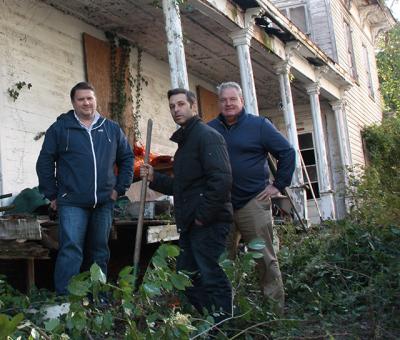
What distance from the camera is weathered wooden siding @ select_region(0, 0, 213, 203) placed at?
7836 millimetres

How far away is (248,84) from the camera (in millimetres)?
9953

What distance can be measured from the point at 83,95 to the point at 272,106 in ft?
41.0

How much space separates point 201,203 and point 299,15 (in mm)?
14752

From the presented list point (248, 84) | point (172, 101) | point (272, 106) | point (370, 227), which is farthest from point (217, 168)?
point (272, 106)

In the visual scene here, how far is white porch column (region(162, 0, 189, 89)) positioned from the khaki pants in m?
3.11

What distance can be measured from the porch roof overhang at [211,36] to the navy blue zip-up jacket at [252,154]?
12.1ft

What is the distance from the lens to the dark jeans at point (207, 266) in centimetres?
430

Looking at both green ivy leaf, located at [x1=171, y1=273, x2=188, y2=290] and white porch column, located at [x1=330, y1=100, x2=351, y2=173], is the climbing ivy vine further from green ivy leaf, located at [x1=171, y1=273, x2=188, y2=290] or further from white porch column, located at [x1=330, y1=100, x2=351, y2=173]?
white porch column, located at [x1=330, y1=100, x2=351, y2=173]

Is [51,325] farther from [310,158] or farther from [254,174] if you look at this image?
[310,158]

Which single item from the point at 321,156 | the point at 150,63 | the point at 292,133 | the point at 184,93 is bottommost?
the point at 184,93

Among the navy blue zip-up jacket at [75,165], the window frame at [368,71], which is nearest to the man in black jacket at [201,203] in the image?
the navy blue zip-up jacket at [75,165]

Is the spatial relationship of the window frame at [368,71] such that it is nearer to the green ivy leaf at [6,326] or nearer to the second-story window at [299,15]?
the second-story window at [299,15]

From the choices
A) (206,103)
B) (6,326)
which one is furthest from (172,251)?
(206,103)

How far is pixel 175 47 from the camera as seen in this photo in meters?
7.72
